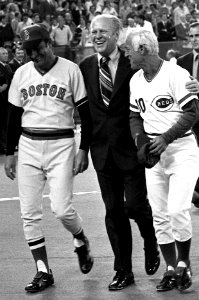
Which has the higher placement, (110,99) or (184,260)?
(110,99)

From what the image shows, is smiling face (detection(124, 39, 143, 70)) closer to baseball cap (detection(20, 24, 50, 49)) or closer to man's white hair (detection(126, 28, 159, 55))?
man's white hair (detection(126, 28, 159, 55))

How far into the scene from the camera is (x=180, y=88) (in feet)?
23.4

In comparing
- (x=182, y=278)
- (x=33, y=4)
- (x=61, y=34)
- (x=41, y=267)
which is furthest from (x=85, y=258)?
(x=33, y=4)

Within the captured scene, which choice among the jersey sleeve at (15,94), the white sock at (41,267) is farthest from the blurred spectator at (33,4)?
the white sock at (41,267)

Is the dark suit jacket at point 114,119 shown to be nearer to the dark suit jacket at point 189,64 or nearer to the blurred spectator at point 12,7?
the dark suit jacket at point 189,64

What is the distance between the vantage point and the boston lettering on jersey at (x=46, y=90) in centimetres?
758

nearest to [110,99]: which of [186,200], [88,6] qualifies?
[186,200]

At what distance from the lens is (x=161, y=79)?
7238 millimetres

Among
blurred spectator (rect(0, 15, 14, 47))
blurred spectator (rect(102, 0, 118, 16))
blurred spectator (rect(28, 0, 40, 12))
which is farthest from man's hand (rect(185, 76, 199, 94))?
blurred spectator (rect(28, 0, 40, 12))

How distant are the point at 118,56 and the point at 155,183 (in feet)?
3.66

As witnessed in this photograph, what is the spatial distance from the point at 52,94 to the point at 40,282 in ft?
5.05

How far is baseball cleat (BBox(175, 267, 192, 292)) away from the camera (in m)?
7.29

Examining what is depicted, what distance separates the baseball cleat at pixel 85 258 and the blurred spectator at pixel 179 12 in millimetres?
24716

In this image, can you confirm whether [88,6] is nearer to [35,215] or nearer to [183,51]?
[183,51]
